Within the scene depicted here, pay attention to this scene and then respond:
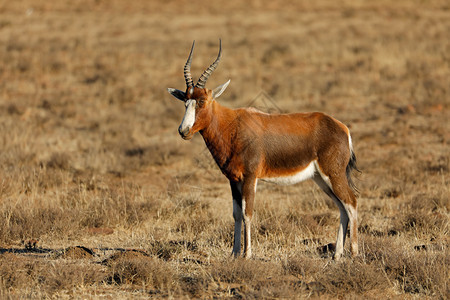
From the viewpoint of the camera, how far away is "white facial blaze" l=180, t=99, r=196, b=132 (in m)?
6.83

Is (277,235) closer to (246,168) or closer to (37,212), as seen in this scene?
(246,168)

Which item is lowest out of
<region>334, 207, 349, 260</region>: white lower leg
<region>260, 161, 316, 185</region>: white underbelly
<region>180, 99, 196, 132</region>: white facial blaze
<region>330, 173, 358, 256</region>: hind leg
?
<region>334, 207, 349, 260</region>: white lower leg

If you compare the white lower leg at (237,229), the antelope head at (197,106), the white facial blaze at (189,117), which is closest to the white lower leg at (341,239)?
the white lower leg at (237,229)

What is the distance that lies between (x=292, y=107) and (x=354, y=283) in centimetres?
1437

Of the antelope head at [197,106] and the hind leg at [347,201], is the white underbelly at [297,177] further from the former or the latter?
the antelope head at [197,106]

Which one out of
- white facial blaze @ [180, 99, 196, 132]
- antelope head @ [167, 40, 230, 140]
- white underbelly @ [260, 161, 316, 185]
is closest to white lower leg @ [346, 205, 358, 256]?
white underbelly @ [260, 161, 316, 185]

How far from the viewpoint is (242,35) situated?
33.6 meters

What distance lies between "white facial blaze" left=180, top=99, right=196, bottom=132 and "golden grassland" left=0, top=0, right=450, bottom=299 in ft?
5.26

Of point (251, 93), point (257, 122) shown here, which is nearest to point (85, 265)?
point (257, 122)

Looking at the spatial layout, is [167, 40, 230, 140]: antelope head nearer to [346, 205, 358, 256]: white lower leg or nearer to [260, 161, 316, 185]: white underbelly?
[260, 161, 316, 185]: white underbelly

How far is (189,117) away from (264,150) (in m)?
1.06

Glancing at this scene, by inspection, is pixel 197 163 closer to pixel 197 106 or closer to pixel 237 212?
pixel 237 212

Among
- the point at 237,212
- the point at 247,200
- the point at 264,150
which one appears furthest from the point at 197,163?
the point at 247,200

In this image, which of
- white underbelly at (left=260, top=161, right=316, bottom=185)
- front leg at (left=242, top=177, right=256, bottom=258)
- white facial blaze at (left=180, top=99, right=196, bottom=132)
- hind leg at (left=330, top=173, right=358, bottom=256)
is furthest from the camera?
hind leg at (left=330, top=173, right=358, bottom=256)
